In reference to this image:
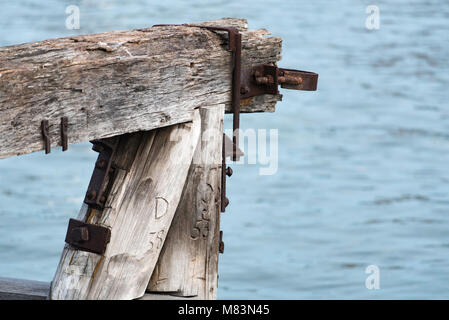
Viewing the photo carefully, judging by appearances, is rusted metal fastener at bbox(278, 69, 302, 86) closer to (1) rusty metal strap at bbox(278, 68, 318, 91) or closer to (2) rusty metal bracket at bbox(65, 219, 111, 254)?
(1) rusty metal strap at bbox(278, 68, 318, 91)

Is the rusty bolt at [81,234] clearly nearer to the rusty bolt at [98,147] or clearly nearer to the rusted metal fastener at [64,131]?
the rusty bolt at [98,147]

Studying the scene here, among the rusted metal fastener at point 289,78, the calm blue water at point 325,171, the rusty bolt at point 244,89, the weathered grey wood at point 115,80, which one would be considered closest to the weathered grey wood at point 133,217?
the weathered grey wood at point 115,80

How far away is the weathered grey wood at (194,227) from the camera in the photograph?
305 cm

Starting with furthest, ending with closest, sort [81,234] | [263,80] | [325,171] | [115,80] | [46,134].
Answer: [325,171]
[263,80]
[81,234]
[115,80]
[46,134]

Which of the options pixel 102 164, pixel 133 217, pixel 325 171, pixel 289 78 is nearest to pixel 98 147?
pixel 102 164

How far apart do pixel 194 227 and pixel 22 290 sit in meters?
0.63

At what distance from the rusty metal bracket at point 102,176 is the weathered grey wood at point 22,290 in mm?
368

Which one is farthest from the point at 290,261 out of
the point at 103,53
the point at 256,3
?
the point at 256,3

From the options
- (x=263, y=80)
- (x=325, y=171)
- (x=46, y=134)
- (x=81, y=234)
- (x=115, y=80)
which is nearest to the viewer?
(x=46, y=134)

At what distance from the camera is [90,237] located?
113 inches

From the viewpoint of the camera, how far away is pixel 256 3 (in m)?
16.4

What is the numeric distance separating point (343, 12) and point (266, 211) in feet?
29.3

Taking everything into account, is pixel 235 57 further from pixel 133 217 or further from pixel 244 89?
pixel 133 217

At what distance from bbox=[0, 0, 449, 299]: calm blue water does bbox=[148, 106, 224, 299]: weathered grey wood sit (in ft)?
13.8
